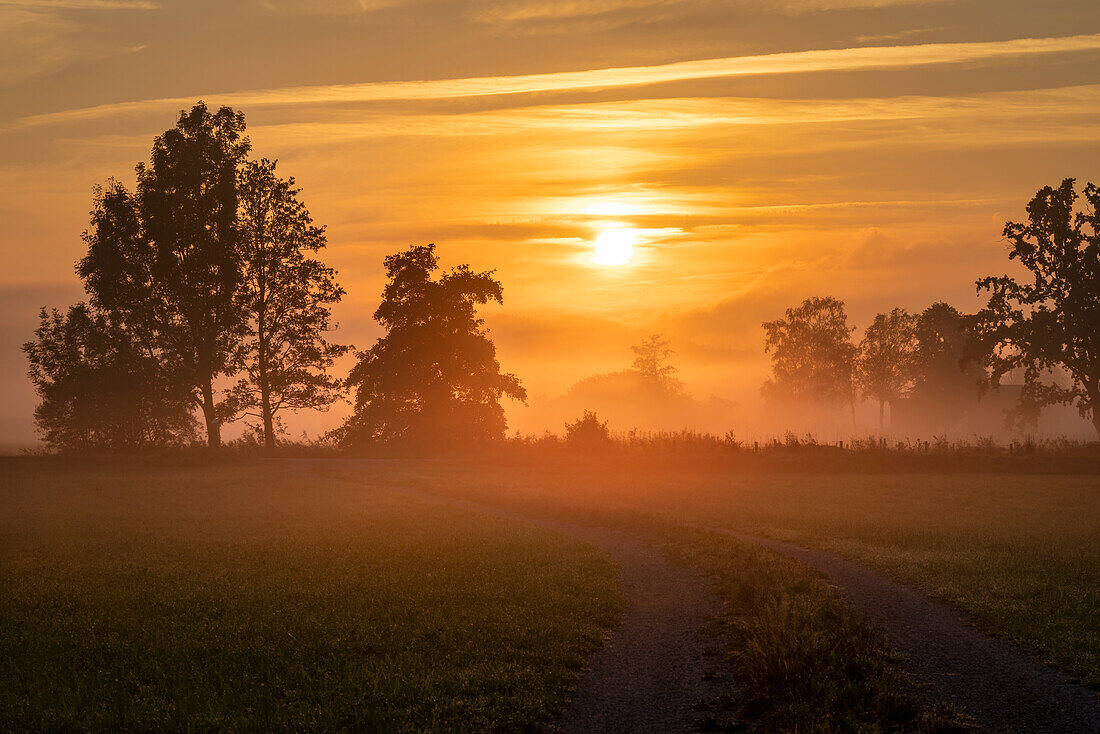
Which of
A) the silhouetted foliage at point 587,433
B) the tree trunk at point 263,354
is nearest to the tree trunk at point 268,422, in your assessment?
the tree trunk at point 263,354

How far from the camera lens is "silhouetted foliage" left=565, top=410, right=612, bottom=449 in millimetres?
57156

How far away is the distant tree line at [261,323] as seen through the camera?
6669 cm

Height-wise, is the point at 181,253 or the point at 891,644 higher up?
the point at 181,253

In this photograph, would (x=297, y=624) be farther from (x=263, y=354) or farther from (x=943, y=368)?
(x=943, y=368)

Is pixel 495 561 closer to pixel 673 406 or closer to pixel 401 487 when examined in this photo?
pixel 401 487

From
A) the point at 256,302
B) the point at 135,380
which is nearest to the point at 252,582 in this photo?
the point at 256,302

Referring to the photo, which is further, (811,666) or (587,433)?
(587,433)

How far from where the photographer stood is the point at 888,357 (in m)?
125

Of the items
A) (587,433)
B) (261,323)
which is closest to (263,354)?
(261,323)

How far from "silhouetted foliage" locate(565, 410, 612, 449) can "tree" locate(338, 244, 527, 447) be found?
12.3 m

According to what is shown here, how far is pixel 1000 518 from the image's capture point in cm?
3216

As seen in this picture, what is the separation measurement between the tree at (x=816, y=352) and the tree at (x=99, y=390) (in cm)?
9133

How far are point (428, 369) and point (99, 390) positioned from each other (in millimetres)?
26410

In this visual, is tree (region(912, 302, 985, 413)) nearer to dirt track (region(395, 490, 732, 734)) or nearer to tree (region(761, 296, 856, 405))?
tree (region(761, 296, 856, 405))
